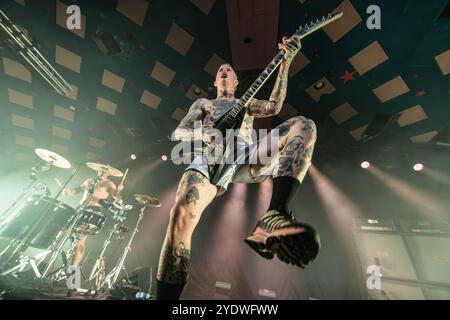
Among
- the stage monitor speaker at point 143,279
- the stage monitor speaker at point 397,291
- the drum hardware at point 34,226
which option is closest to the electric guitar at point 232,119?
the stage monitor speaker at point 143,279

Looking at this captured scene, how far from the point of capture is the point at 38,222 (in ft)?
12.3

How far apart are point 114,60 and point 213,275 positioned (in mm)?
5713

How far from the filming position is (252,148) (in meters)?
1.64

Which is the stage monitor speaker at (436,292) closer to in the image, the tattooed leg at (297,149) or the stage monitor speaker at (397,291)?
the stage monitor speaker at (397,291)

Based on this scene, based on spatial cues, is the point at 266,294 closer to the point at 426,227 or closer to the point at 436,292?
the point at 436,292

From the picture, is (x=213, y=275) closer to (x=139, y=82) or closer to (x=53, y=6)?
(x=139, y=82)

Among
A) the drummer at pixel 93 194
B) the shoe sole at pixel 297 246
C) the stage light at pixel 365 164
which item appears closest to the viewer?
the shoe sole at pixel 297 246

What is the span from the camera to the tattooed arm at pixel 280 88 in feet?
6.48

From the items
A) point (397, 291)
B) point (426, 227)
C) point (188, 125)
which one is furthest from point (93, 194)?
point (426, 227)

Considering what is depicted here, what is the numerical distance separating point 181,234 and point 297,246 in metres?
0.83

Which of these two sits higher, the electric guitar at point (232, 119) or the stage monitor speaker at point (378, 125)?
the stage monitor speaker at point (378, 125)

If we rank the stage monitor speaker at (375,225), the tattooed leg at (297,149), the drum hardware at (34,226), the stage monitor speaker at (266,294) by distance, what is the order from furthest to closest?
the stage monitor speaker at (375,225) < the stage monitor speaker at (266,294) < the drum hardware at (34,226) < the tattooed leg at (297,149)

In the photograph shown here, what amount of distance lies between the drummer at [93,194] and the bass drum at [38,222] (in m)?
0.88
